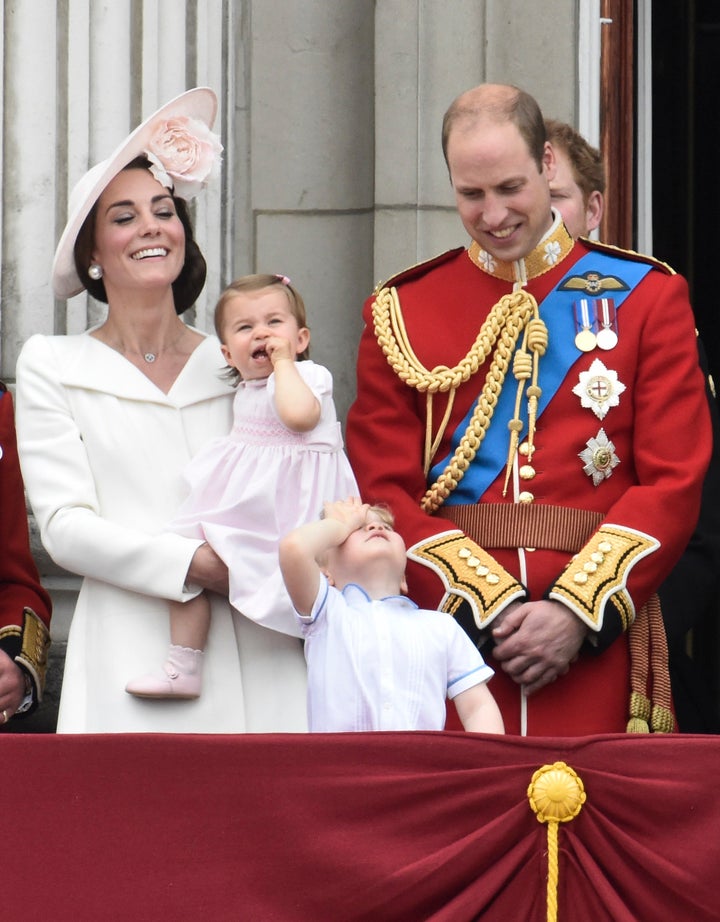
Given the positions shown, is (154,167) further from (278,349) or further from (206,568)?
(206,568)

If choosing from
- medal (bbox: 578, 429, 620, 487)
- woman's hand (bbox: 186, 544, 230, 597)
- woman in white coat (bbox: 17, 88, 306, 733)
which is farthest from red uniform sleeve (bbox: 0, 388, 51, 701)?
medal (bbox: 578, 429, 620, 487)

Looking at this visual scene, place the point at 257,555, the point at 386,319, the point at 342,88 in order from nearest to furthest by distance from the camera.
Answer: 1. the point at 257,555
2. the point at 386,319
3. the point at 342,88

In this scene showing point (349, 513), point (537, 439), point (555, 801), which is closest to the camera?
point (555, 801)

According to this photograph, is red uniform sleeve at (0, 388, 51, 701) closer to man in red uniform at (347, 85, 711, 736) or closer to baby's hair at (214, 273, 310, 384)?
baby's hair at (214, 273, 310, 384)

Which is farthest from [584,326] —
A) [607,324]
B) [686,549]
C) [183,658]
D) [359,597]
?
[183,658]

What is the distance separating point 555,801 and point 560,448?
0.89 metres

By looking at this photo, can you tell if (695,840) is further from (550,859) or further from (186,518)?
(186,518)

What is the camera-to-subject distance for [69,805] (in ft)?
11.4

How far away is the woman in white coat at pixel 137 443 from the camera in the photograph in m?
4.04

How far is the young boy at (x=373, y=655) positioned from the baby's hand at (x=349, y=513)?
0.5 inches

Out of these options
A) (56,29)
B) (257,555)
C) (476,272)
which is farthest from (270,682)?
(56,29)

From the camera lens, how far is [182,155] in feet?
14.3

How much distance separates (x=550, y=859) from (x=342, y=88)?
274cm

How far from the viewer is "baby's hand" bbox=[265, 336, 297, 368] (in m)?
4.11
